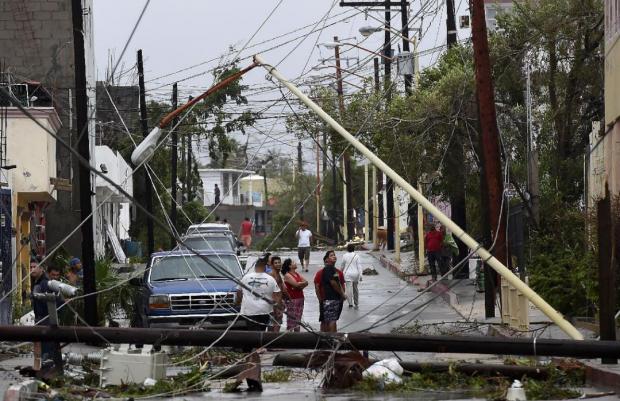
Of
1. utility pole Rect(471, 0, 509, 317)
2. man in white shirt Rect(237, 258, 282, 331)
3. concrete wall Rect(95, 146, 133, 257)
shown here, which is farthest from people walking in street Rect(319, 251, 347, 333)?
concrete wall Rect(95, 146, 133, 257)

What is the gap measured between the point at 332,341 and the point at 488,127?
9.25 meters

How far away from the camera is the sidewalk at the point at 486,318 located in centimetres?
1647

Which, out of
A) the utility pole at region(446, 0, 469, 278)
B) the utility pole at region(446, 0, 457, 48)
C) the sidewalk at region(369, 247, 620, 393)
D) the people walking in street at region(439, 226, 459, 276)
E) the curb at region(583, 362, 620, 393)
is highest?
the utility pole at region(446, 0, 457, 48)

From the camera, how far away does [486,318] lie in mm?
26953

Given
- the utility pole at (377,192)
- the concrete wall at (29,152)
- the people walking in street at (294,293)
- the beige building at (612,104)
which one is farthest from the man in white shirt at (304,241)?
the people walking in street at (294,293)

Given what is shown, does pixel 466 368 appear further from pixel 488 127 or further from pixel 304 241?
pixel 304 241

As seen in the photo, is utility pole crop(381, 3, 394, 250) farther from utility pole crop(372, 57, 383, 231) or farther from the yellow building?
the yellow building

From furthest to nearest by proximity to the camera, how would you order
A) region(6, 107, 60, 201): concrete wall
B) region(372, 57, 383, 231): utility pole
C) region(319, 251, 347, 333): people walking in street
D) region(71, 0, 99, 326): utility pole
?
region(372, 57, 383, 231): utility pole → region(6, 107, 60, 201): concrete wall → region(71, 0, 99, 326): utility pole → region(319, 251, 347, 333): people walking in street

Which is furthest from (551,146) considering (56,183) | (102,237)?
(102,237)

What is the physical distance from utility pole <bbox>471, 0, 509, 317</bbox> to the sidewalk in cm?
137

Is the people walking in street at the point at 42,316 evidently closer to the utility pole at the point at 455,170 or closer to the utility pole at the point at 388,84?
the utility pole at the point at 455,170

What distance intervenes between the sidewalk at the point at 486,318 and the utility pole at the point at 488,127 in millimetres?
1370

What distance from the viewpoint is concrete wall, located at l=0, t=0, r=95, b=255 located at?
43.2 m

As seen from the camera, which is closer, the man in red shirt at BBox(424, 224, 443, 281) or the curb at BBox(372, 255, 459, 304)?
the curb at BBox(372, 255, 459, 304)
